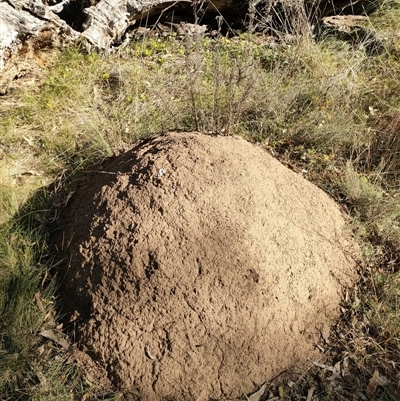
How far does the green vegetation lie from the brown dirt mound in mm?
193

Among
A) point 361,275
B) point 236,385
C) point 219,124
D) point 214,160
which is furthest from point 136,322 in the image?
point 219,124

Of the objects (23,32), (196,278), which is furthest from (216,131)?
(23,32)

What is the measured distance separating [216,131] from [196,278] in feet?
4.09

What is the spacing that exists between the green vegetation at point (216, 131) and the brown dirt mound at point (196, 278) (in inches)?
7.6

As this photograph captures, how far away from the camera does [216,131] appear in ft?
9.96

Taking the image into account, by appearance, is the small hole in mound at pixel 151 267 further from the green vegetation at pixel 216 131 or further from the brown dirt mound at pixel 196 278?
the green vegetation at pixel 216 131

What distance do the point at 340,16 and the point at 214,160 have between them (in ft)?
11.3

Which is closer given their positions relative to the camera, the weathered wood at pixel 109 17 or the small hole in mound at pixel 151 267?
the small hole in mound at pixel 151 267

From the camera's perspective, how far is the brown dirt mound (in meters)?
2.06

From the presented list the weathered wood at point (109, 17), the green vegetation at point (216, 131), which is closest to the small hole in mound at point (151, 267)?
the green vegetation at point (216, 131)

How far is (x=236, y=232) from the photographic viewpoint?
219 centimetres

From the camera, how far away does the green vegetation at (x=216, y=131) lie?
2.22 metres

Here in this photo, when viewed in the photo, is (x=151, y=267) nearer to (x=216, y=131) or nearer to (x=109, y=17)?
(x=216, y=131)

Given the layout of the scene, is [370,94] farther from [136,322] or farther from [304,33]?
[136,322]
